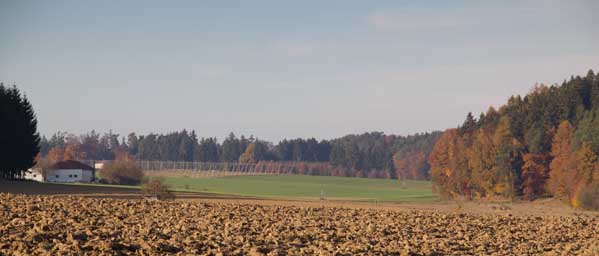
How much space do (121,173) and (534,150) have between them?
60.2 metres

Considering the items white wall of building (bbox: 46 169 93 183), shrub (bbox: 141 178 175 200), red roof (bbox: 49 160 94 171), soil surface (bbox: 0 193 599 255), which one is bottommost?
soil surface (bbox: 0 193 599 255)

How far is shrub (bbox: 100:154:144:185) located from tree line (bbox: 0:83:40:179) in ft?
110

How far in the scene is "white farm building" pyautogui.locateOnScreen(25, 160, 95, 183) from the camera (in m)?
106

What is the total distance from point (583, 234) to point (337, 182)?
13019 centimetres

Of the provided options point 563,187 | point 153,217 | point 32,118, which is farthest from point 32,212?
point 563,187

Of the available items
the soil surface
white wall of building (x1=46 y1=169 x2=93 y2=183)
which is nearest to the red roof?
white wall of building (x1=46 y1=169 x2=93 y2=183)

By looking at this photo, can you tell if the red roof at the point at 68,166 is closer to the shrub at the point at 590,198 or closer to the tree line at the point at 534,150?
the tree line at the point at 534,150

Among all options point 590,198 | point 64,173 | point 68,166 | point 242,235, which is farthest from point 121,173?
point 242,235

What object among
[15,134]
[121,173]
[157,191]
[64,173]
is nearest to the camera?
[157,191]

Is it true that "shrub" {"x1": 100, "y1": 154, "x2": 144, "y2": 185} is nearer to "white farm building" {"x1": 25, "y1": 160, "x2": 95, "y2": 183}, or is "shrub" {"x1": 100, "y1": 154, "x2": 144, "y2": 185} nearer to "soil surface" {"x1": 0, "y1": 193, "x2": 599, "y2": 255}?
"white farm building" {"x1": 25, "y1": 160, "x2": 95, "y2": 183}

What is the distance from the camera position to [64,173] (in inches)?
4213

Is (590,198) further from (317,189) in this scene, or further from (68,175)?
(68,175)

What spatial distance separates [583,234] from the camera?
31.0 metres

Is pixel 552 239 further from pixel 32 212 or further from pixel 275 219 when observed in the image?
pixel 32 212
